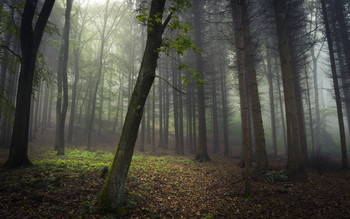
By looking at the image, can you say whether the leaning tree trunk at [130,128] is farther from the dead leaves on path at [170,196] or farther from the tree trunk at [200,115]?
the tree trunk at [200,115]

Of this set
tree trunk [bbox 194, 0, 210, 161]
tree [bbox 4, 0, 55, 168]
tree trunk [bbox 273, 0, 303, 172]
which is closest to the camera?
tree [bbox 4, 0, 55, 168]

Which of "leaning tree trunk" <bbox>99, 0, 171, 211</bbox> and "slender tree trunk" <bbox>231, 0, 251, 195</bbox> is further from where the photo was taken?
"slender tree trunk" <bbox>231, 0, 251, 195</bbox>

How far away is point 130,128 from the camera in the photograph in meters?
4.87

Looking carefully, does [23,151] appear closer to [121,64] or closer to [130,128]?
[130,128]

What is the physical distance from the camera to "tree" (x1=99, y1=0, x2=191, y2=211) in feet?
15.3

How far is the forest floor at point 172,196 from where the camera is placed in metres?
4.44

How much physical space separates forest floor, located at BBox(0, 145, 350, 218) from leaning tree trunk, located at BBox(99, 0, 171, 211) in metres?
0.42

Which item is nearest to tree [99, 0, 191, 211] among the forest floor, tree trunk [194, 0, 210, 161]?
Result: the forest floor

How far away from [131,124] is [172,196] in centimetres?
344

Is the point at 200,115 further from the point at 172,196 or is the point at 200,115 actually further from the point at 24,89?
the point at 24,89

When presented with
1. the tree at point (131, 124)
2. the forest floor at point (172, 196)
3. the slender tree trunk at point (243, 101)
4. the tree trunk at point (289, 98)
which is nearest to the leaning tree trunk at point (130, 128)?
the tree at point (131, 124)

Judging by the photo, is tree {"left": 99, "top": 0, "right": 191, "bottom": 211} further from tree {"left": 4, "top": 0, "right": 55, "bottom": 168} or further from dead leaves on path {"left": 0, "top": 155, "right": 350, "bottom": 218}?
tree {"left": 4, "top": 0, "right": 55, "bottom": 168}

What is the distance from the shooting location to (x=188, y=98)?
730 inches

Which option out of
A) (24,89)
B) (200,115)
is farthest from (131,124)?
(200,115)
